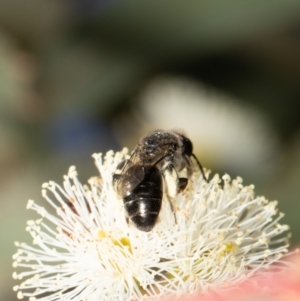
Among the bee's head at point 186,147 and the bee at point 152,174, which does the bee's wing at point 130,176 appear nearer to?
the bee at point 152,174

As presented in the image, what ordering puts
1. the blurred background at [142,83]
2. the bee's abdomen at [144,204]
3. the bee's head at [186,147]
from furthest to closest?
the blurred background at [142,83] → the bee's head at [186,147] → the bee's abdomen at [144,204]

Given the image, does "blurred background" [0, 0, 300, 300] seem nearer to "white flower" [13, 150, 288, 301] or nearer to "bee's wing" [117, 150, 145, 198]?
"white flower" [13, 150, 288, 301]

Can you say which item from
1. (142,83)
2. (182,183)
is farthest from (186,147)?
(142,83)

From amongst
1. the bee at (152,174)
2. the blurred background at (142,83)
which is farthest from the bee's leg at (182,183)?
the blurred background at (142,83)

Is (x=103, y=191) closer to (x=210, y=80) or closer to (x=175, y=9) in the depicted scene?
(x=175, y=9)

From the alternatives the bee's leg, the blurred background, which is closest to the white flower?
the bee's leg
